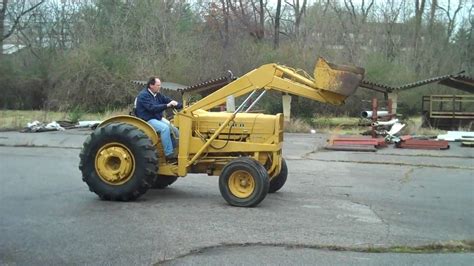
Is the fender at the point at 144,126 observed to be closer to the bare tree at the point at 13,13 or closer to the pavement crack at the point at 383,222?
the pavement crack at the point at 383,222

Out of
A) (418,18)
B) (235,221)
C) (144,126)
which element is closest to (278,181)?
(144,126)

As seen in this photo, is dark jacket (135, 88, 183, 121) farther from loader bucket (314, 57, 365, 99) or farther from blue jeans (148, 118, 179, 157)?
loader bucket (314, 57, 365, 99)

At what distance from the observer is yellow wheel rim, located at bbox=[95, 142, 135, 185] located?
32.2 feet

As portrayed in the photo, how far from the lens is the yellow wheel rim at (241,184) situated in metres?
9.39

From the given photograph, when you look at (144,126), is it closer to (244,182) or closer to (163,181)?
(163,181)

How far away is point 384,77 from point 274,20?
19.4 m

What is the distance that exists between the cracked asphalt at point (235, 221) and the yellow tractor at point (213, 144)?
0.40 meters

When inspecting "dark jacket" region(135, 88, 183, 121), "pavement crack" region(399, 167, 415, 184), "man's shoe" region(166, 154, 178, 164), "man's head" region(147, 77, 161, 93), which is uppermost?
"man's head" region(147, 77, 161, 93)

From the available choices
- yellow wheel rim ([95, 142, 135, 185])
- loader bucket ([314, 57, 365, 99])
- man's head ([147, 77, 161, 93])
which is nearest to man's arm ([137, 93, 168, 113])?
man's head ([147, 77, 161, 93])

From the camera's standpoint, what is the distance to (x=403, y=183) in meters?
13.1

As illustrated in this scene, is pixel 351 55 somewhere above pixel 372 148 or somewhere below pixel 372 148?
above

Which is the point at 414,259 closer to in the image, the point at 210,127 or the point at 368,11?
the point at 210,127

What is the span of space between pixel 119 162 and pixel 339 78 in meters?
3.70

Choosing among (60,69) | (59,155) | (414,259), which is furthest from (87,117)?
(414,259)
